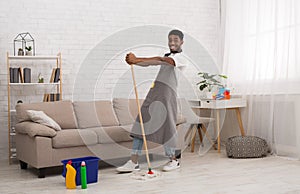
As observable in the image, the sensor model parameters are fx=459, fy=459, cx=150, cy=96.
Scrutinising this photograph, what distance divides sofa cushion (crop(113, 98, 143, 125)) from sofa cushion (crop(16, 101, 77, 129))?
54cm

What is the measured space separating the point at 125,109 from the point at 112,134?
2.38ft

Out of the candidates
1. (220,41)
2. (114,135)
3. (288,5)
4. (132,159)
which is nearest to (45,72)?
(114,135)

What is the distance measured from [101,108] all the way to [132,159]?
1034 mm

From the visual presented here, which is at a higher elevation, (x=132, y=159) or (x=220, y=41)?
(x=220, y=41)

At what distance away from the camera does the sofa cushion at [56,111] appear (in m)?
4.96

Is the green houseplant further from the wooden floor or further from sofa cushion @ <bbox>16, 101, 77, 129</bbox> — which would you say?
sofa cushion @ <bbox>16, 101, 77, 129</bbox>

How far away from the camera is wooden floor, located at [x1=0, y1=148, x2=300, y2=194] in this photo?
3.76m

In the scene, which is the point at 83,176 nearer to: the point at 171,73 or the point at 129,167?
the point at 129,167

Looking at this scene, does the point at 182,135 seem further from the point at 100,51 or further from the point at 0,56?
the point at 0,56

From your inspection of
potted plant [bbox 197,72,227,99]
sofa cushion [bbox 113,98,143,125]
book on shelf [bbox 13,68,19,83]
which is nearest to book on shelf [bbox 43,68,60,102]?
book on shelf [bbox 13,68,19,83]

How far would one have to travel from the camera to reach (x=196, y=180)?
4086 mm

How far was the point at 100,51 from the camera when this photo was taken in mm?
5965

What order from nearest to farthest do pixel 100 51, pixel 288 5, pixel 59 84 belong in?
pixel 288 5
pixel 59 84
pixel 100 51

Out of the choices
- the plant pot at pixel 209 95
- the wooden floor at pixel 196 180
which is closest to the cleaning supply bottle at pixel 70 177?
the wooden floor at pixel 196 180
